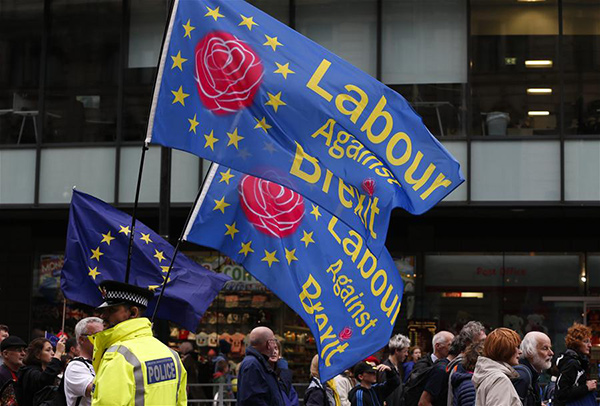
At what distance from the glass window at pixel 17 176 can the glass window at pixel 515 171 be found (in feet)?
29.6

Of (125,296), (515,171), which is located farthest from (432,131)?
(125,296)

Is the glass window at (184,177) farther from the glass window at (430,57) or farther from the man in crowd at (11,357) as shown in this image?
the man in crowd at (11,357)

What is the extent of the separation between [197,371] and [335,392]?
10.4 m

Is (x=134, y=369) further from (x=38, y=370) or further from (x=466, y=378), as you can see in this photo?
(x=38, y=370)

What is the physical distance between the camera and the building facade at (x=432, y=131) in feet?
71.4

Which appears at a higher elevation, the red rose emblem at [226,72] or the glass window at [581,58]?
the glass window at [581,58]

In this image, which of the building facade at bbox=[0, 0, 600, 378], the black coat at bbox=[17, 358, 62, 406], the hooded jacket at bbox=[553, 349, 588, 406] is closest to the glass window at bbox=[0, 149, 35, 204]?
the building facade at bbox=[0, 0, 600, 378]

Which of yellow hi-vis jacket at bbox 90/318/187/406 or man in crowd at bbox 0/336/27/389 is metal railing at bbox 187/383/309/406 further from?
yellow hi-vis jacket at bbox 90/318/187/406

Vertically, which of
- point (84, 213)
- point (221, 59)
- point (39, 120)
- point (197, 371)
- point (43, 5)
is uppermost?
point (43, 5)

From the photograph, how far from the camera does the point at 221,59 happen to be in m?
8.41

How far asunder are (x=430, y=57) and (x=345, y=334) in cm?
1404

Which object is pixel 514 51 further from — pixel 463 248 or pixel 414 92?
pixel 463 248

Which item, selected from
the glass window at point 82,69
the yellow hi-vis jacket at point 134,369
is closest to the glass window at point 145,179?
the glass window at point 82,69

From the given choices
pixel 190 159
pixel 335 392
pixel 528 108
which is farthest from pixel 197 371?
pixel 335 392
